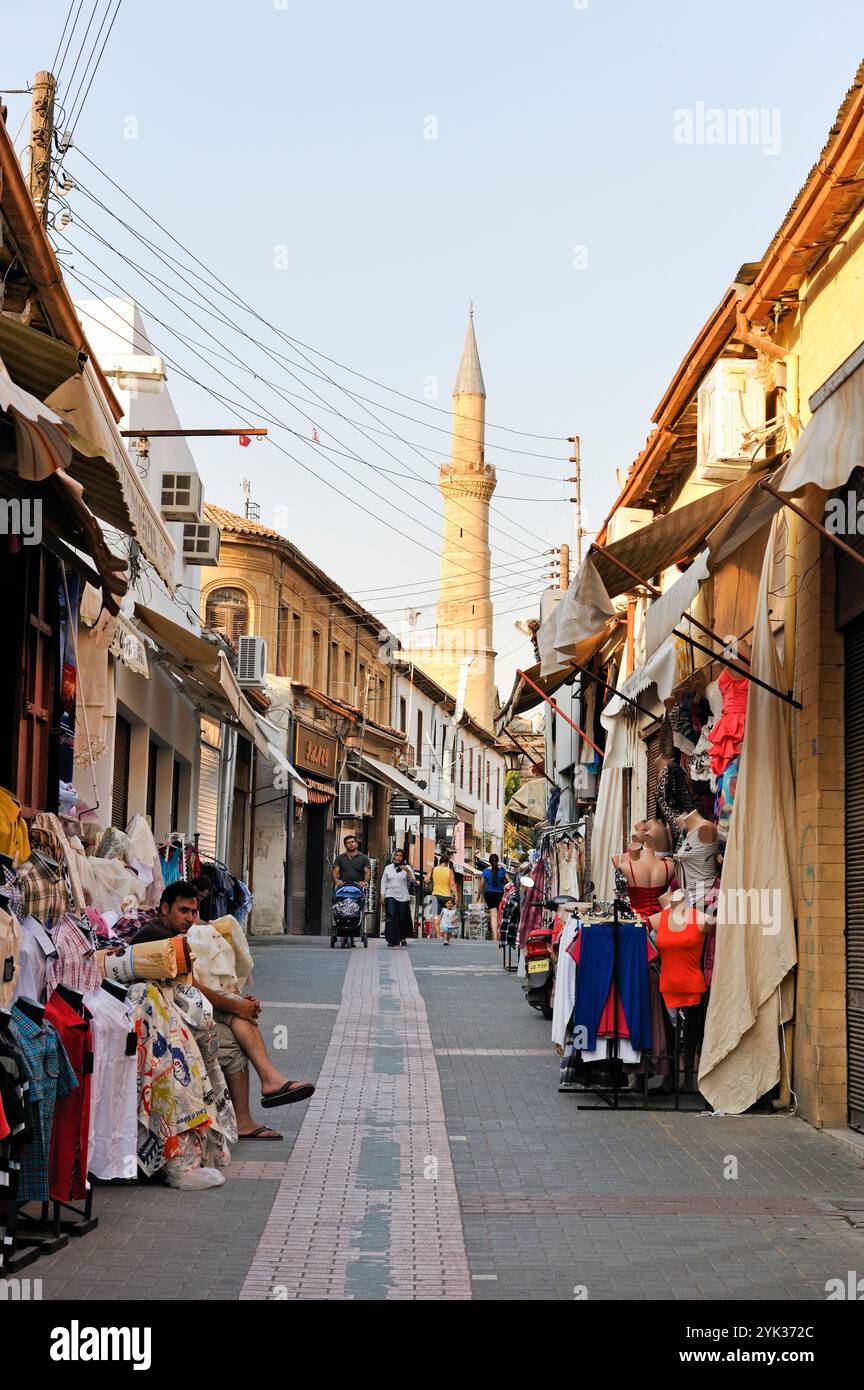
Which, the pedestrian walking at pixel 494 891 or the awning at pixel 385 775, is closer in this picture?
the pedestrian walking at pixel 494 891

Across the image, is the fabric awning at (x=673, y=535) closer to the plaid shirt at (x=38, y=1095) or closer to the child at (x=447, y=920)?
the plaid shirt at (x=38, y=1095)

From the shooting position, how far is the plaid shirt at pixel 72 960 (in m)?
7.54

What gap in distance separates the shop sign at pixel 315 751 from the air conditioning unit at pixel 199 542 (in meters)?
10.5

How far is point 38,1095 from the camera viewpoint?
6051 millimetres

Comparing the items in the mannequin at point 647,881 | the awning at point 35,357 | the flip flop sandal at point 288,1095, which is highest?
the awning at point 35,357

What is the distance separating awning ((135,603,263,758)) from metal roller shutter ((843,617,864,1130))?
6.16 m

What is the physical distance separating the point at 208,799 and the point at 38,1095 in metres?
19.4

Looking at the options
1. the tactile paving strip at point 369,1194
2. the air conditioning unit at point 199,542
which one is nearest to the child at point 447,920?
the air conditioning unit at point 199,542

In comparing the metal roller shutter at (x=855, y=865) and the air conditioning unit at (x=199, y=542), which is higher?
the air conditioning unit at (x=199, y=542)

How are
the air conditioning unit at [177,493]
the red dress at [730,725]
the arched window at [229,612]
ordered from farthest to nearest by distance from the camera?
the arched window at [229,612] → the air conditioning unit at [177,493] → the red dress at [730,725]

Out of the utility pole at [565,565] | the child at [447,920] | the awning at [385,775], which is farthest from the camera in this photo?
the awning at [385,775]

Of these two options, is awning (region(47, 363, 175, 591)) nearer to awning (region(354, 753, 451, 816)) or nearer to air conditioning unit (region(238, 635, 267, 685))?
air conditioning unit (region(238, 635, 267, 685))

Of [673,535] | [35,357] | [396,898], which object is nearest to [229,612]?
[396,898]
